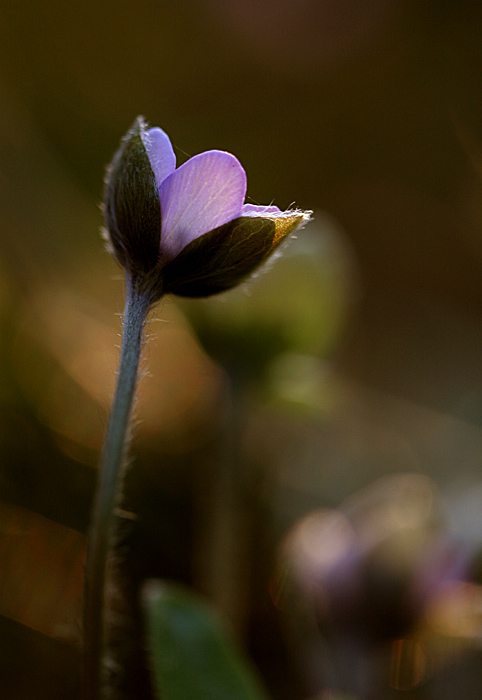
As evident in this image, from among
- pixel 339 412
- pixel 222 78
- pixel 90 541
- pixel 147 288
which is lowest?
pixel 339 412

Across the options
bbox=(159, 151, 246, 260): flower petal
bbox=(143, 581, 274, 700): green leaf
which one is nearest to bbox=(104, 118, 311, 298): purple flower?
bbox=(159, 151, 246, 260): flower petal

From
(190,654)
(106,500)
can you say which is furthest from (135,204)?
(190,654)

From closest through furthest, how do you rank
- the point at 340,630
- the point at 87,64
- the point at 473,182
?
the point at 340,630, the point at 473,182, the point at 87,64

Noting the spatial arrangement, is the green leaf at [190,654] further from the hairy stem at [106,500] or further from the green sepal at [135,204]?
the green sepal at [135,204]

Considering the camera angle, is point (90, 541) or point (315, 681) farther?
point (315, 681)

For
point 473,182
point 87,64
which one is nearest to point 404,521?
point 473,182

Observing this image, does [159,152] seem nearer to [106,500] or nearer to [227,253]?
[227,253]

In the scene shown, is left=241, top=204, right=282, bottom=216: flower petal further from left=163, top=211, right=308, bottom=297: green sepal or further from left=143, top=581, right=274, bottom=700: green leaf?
left=143, top=581, right=274, bottom=700: green leaf

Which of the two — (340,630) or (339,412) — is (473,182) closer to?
(339,412)
